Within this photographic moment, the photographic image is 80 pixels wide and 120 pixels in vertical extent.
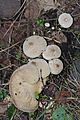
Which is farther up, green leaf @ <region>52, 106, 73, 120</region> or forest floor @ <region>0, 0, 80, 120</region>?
forest floor @ <region>0, 0, 80, 120</region>

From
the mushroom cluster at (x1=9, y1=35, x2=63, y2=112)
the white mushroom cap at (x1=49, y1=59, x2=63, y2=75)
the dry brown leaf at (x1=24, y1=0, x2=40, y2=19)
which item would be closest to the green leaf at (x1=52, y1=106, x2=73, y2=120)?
the mushroom cluster at (x1=9, y1=35, x2=63, y2=112)

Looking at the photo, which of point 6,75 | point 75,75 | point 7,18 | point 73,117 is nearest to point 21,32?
point 7,18

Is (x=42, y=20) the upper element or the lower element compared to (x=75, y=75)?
upper

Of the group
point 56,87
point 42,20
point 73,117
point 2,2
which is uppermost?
point 2,2

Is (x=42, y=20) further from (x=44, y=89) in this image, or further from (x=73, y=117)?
(x=73, y=117)

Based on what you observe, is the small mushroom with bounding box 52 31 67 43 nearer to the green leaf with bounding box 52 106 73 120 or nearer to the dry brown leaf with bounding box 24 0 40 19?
the dry brown leaf with bounding box 24 0 40 19

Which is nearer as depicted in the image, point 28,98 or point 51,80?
point 28,98
